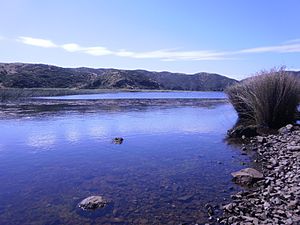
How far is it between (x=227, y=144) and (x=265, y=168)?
6130mm

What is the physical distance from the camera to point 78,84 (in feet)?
451

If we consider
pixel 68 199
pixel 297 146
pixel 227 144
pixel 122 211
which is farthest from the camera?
pixel 227 144

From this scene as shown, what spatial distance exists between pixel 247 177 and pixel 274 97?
522 inches

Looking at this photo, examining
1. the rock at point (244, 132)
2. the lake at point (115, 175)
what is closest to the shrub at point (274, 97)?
the rock at point (244, 132)

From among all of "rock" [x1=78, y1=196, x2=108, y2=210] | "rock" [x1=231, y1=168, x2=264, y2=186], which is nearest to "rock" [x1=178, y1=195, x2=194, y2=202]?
"rock" [x1=231, y1=168, x2=264, y2=186]

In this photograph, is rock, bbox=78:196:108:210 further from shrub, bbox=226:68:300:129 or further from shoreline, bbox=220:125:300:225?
shrub, bbox=226:68:300:129

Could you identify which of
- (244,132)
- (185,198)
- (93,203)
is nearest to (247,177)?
(185,198)

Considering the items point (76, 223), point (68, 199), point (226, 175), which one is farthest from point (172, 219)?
point (226, 175)

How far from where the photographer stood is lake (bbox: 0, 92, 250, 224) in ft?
30.6

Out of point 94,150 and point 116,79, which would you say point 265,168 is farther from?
point 116,79

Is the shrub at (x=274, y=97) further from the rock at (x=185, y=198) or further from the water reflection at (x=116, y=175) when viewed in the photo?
the rock at (x=185, y=198)

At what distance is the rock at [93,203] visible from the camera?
9.60 meters

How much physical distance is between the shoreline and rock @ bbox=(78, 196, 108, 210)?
3514 millimetres

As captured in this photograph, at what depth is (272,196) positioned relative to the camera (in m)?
9.68
